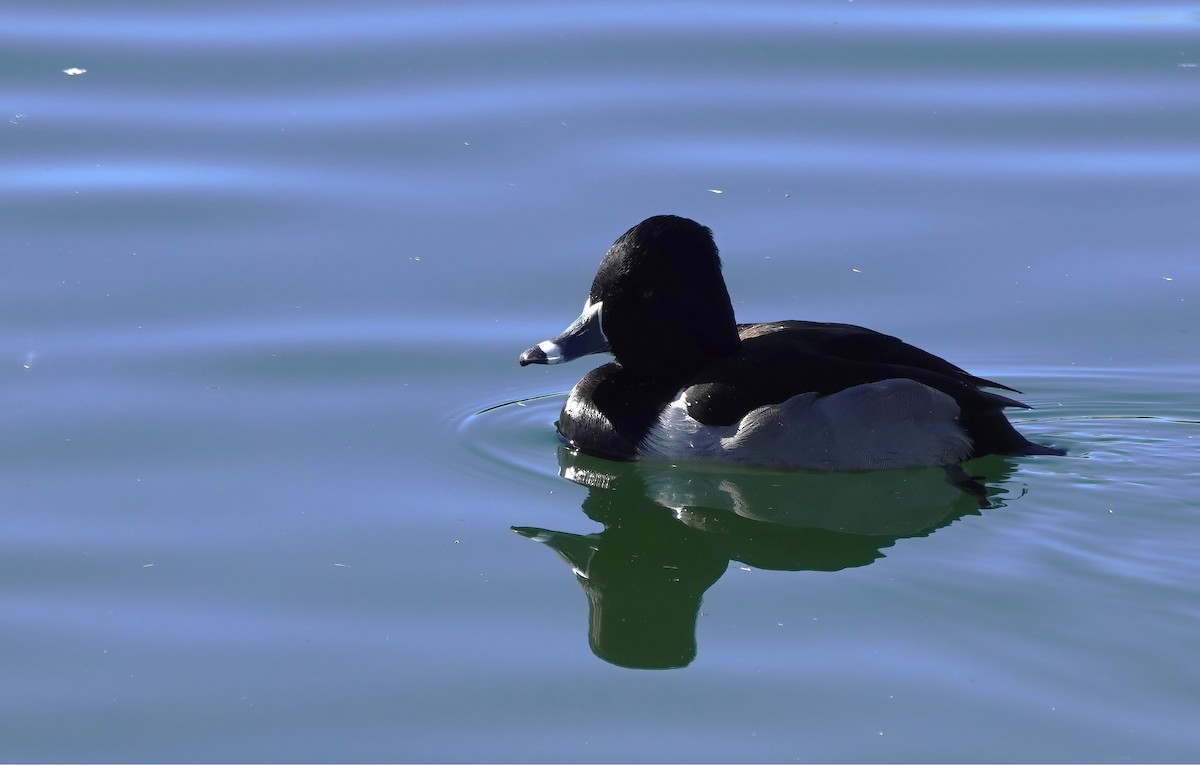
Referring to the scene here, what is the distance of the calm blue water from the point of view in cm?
530

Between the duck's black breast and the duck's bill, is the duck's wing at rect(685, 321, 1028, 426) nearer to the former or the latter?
the duck's black breast

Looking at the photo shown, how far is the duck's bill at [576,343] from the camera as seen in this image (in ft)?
24.5

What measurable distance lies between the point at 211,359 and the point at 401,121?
2.82 metres

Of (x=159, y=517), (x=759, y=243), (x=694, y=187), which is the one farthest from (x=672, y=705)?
(x=694, y=187)

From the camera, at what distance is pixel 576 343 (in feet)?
24.7

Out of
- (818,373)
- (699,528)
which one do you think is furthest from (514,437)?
(818,373)

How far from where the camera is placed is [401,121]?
1036 cm

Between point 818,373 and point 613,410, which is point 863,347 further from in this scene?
point 613,410

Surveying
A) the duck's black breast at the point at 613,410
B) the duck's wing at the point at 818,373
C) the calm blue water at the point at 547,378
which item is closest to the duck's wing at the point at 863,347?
the duck's wing at the point at 818,373

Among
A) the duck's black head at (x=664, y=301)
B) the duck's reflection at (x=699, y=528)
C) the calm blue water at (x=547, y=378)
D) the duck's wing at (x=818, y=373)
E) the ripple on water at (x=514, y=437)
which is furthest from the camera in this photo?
the duck's black head at (x=664, y=301)

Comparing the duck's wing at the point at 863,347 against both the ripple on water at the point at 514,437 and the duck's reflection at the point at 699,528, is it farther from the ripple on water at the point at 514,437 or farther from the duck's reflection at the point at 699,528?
the ripple on water at the point at 514,437

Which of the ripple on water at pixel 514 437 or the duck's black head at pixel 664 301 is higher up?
the duck's black head at pixel 664 301

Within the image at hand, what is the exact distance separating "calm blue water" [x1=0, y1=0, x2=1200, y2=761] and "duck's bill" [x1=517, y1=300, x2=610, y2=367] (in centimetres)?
37

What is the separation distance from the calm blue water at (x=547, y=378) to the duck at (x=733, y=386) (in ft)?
0.42
